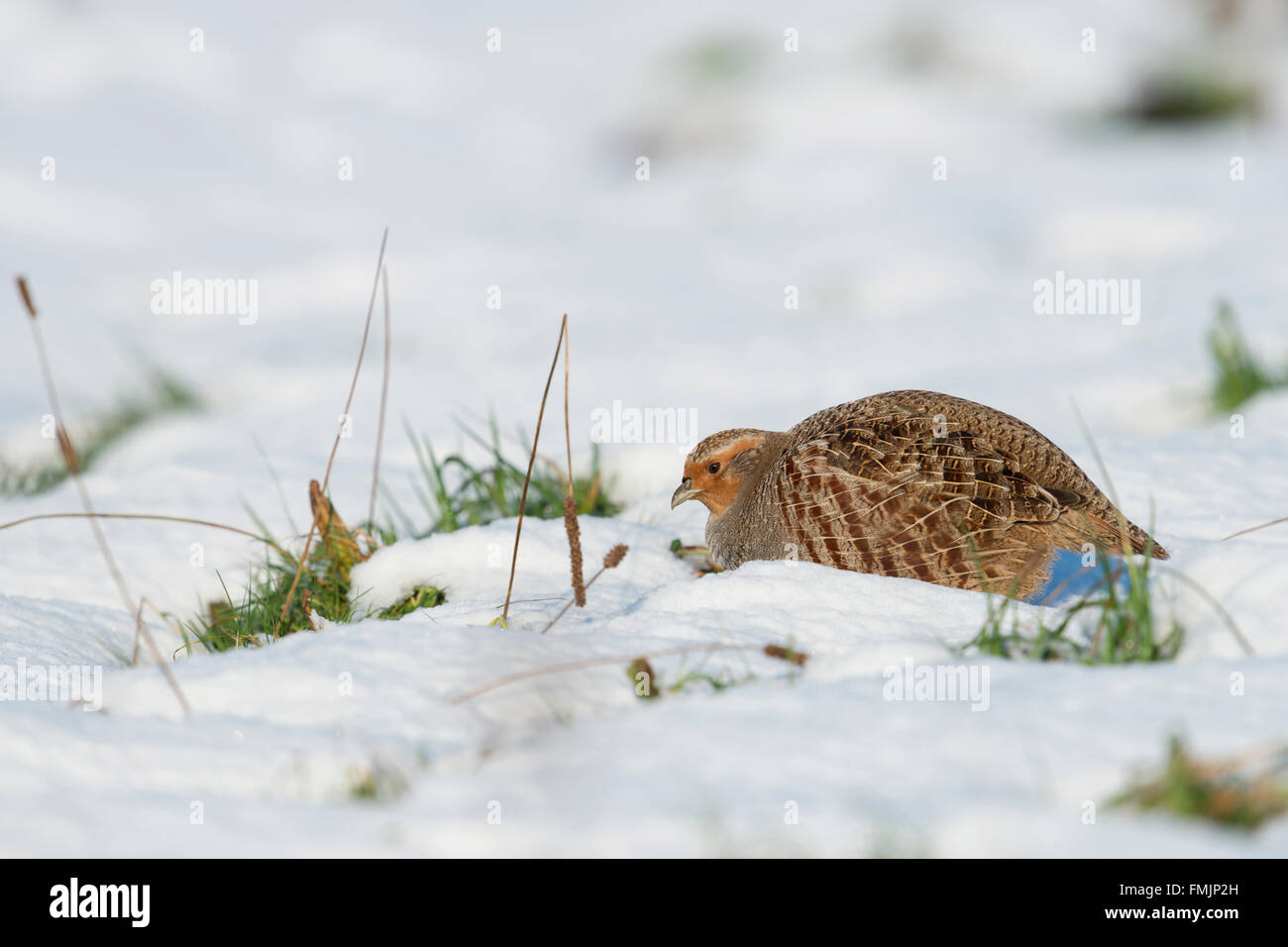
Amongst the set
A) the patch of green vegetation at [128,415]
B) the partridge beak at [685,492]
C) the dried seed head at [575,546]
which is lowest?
the dried seed head at [575,546]

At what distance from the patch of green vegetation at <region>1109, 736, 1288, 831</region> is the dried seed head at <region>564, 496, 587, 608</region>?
4.93 ft

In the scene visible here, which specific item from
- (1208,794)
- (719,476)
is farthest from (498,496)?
(1208,794)

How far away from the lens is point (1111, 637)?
2457 millimetres

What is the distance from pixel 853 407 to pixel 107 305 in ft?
29.0

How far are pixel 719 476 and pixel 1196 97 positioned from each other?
12.7 metres

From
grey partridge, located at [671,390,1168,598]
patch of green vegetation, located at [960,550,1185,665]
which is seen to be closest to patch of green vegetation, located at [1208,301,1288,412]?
grey partridge, located at [671,390,1168,598]

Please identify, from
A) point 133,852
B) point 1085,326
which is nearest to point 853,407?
point 133,852

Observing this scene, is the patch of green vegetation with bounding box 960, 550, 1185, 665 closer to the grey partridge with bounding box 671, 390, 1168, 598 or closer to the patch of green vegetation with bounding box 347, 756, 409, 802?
the grey partridge with bounding box 671, 390, 1168, 598

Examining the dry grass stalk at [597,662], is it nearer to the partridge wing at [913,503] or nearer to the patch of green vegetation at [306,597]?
the partridge wing at [913,503]

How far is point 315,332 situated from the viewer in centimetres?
920

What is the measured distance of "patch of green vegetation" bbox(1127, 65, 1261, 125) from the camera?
45.3 feet

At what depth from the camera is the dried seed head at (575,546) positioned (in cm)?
296

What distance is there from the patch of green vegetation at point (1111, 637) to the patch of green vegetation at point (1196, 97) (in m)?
13.1

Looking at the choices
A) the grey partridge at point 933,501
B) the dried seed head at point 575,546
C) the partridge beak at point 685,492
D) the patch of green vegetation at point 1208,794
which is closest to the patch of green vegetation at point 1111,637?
the grey partridge at point 933,501
